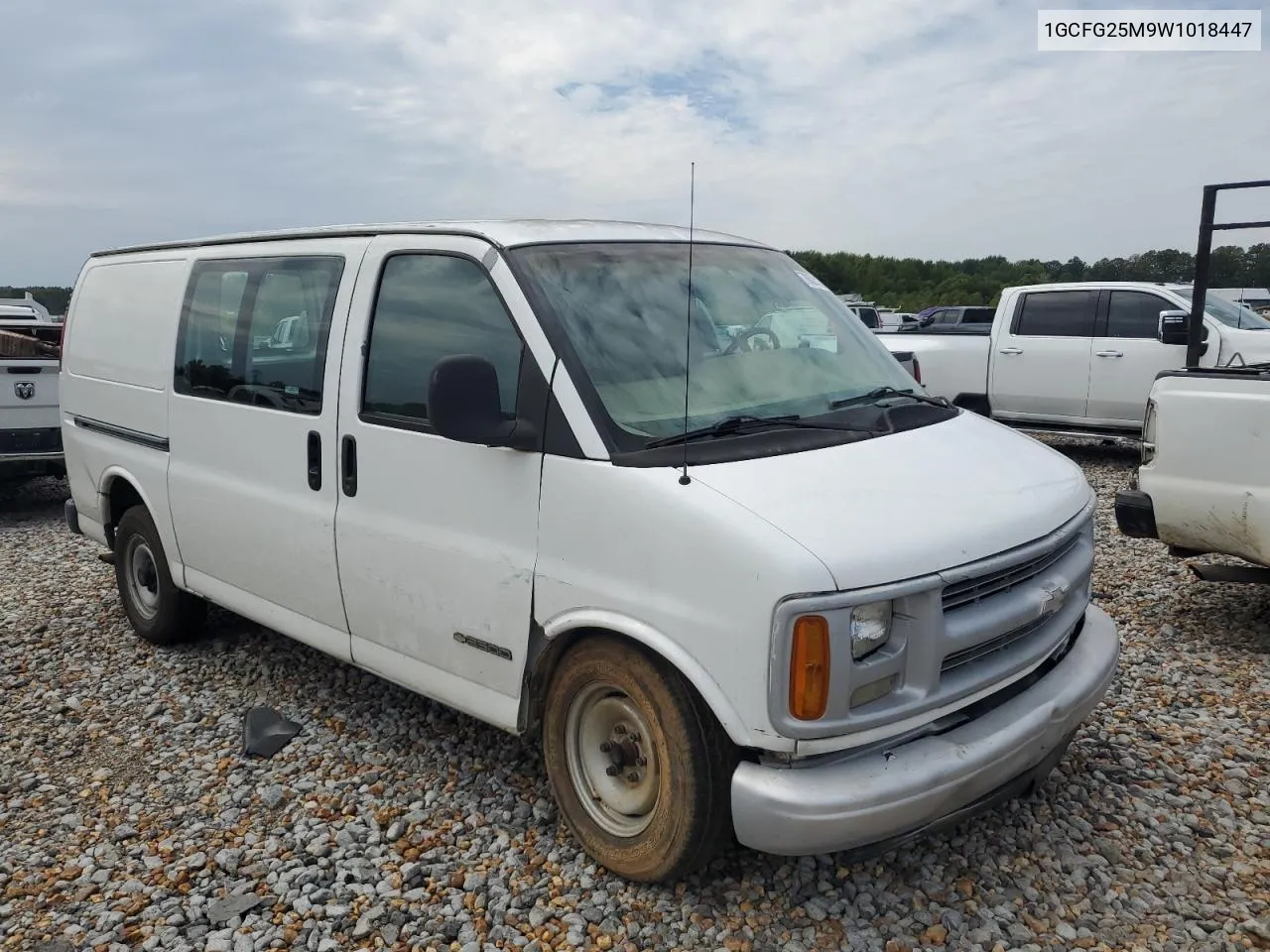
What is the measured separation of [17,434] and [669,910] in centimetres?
792

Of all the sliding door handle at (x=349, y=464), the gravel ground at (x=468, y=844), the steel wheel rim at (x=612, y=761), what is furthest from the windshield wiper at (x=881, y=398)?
the sliding door handle at (x=349, y=464)

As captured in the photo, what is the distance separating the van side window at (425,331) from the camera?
3375 millimetres

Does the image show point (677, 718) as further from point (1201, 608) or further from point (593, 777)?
point (1201, 608)

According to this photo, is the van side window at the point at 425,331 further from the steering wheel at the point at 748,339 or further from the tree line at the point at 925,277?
the tree line at the point at 925,277

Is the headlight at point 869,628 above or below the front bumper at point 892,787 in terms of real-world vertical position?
above

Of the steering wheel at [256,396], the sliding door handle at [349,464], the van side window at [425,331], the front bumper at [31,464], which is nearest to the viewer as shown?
the van side window at [425,331]

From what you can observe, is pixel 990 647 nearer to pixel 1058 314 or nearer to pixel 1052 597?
pixel 1052 597

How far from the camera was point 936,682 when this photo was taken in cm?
277

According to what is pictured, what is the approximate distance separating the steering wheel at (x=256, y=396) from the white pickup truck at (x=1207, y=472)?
4064mm

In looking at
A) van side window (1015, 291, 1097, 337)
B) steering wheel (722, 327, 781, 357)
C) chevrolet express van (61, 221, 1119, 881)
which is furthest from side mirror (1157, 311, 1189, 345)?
steering wheel (722, 327, 781, 357)

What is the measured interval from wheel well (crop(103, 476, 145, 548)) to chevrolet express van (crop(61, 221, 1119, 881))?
1.19 m

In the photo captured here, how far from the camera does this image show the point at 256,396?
4.32 metres

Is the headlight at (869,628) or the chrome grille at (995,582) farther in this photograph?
the chrome grille at (995,582)

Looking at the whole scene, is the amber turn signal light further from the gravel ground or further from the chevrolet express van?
the gravel ground
